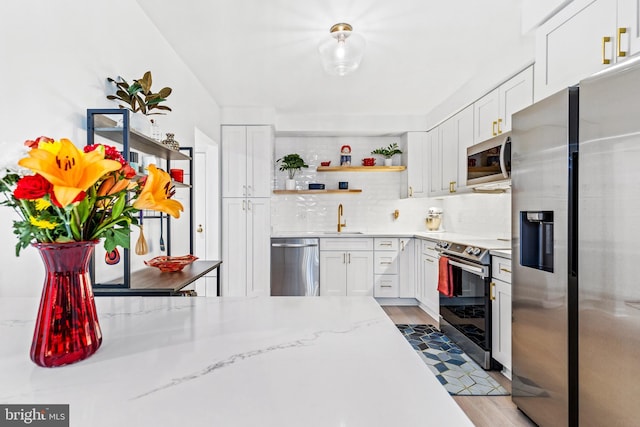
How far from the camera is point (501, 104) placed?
Answer: 2.97 meters

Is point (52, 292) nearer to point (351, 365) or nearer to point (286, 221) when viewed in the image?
point (351, 365)

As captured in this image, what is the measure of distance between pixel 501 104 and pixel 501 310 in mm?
1671

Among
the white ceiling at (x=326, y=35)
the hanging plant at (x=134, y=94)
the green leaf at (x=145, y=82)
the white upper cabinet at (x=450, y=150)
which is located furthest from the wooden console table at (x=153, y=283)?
the white upper cabinet at (x=450, y=150)

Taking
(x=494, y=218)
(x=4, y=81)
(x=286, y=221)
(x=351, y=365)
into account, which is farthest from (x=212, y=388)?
(x=286, y=221)

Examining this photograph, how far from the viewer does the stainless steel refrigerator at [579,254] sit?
4.49 ft

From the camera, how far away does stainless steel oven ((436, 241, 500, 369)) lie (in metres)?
2.72

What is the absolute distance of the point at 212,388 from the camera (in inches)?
22.7

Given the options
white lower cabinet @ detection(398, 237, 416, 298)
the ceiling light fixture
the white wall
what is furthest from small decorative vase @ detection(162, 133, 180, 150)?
white lower cabinet @ detection(398, 237, 416, 298)

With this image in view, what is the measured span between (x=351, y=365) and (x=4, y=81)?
1.53m

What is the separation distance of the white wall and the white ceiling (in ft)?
1.21

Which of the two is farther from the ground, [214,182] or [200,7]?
[200,7]

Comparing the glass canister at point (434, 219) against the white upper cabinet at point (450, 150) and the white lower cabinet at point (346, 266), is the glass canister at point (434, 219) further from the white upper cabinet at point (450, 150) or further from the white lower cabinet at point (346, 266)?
the white lower cabinet at point (346, 266)

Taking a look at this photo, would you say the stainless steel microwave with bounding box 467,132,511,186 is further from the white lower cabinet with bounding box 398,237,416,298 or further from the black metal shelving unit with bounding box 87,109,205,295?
the black metal shelving unit with bounding box 87,109,205,295

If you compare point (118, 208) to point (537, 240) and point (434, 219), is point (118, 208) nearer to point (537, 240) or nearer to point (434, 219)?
point (537, 240)
